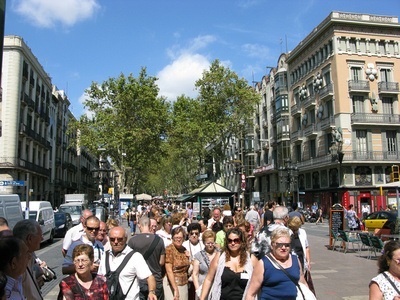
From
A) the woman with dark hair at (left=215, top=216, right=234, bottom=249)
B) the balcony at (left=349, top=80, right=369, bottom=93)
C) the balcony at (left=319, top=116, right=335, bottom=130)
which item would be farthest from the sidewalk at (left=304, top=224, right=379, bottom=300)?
the balcony at (left=349, top=80, right=369, bottom=93)

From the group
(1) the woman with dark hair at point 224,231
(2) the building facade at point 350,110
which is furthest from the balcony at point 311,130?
(1) the woman with dark hair at point 224,231

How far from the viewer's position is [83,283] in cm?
358

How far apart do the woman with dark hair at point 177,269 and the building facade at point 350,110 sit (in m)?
29.2

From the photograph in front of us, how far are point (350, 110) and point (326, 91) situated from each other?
315 cm

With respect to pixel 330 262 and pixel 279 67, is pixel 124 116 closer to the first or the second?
pixel 279 67

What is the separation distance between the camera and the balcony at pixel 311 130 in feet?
137

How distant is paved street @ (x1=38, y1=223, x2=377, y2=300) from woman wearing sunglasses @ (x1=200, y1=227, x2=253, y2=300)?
14.2ft

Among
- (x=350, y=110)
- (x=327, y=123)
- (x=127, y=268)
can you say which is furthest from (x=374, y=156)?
(x=127, y=268)

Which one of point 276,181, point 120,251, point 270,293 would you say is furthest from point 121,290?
point 276,181

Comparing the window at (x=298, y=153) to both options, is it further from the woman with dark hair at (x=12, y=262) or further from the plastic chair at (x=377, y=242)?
the woman with dark hair at (x=12, y=262)

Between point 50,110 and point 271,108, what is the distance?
3011cm

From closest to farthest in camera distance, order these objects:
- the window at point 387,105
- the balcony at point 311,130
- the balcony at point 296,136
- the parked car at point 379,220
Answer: the parked car at point 379,220 → the window at point 387,105 → the balcony at point 311,130 → the balcony at point 296,136

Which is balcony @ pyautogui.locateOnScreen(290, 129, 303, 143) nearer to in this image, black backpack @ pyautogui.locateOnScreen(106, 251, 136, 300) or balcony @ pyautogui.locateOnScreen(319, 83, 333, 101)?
balcony @ pyautogui.locateOnScreen(319, 83, 333, 101)

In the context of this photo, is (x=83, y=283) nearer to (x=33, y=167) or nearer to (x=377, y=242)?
(x=377, y=242)
